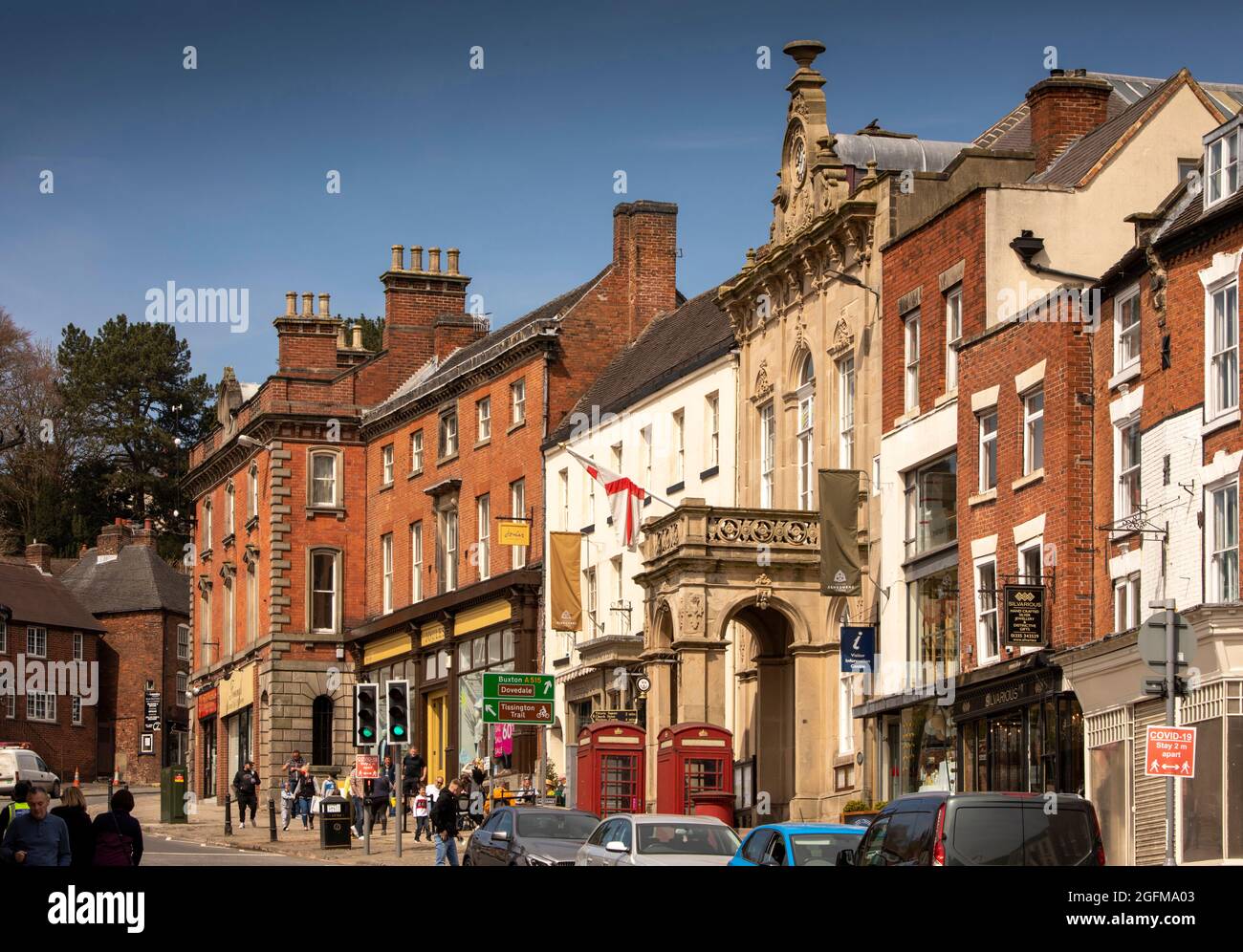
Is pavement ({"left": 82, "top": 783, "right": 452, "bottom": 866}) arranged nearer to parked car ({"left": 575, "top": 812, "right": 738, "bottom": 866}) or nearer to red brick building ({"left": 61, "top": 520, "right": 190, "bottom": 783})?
parked car ({"left": 575, "top": 812, "right": 738, "bottom": 866})

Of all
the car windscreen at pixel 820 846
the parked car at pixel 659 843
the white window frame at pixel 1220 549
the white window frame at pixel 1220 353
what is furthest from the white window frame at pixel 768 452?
the car windscreen at pixel 820 846

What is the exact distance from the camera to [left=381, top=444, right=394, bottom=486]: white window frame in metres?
74.5

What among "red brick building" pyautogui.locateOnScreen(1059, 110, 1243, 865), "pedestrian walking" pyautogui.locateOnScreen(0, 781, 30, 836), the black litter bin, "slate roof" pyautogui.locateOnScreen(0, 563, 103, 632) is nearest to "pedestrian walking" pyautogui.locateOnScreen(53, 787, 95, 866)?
"pedestrian walking" pyautogui.locateOnScreen(0, 781, 30, 836)

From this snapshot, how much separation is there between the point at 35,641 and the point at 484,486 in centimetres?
4294

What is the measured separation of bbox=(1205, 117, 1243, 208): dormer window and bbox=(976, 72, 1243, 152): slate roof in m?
9.72

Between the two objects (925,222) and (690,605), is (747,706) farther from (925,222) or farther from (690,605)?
A: (925,222)

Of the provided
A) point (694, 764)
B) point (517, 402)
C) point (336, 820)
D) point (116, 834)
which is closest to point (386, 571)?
point (517, 402)

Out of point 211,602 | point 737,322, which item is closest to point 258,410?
point 211,602

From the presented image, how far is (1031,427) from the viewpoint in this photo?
3716cm

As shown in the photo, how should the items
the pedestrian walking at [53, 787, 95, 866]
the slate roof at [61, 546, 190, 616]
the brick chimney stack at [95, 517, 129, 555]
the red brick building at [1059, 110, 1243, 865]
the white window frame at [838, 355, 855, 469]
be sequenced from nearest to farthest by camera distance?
the pedestrian walking at [53, 787, 95, 866] < the red brick building at [1059, 110, 1243, 865] < the white window frame at [838, 355, 855, 469] < the slate roof at [61, 546, 190, 616] < the brick chimney stack at [95, 517, 129, 555]

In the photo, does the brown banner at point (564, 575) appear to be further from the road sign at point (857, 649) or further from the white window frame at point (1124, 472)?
the white window frame at point (1124, 472)

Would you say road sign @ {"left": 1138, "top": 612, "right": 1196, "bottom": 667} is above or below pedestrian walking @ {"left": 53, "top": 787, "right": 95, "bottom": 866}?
above

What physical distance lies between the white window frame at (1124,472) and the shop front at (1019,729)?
105 inches
